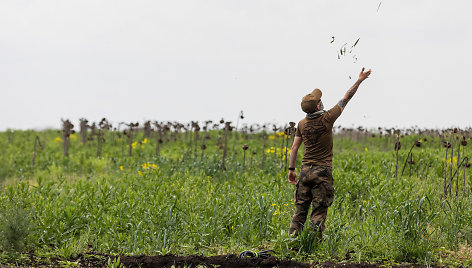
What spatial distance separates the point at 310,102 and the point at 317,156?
2.47 feet

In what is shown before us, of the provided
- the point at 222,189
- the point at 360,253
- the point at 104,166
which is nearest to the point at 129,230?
the point at 222,189

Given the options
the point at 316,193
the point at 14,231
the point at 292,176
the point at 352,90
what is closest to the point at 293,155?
the point at 292,176

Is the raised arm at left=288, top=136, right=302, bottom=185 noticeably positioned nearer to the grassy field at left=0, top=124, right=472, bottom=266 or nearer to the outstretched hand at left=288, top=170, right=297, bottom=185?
the outstretched hand at left=288, top=170, right=297, bottom=185

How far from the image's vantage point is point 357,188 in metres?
9.02

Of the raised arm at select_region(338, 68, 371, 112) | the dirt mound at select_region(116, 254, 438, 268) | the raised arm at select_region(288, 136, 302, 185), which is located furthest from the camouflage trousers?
the raised arm at select_region(338, 68, 371, 112)

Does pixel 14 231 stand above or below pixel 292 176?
below

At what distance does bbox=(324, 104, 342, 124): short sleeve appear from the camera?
222 inches

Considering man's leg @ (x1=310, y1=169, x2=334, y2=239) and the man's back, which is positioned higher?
the man's back

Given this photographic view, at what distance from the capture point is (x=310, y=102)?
18.9 ft

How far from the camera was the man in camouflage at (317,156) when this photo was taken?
226 inches

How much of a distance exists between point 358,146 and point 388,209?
51.4ft

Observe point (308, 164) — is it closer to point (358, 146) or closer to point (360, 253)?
point (360, 253)

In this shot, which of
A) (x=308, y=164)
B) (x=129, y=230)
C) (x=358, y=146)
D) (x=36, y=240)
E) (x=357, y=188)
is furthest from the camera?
(x=358, y=146)

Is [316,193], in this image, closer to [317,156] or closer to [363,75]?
[317,156]
